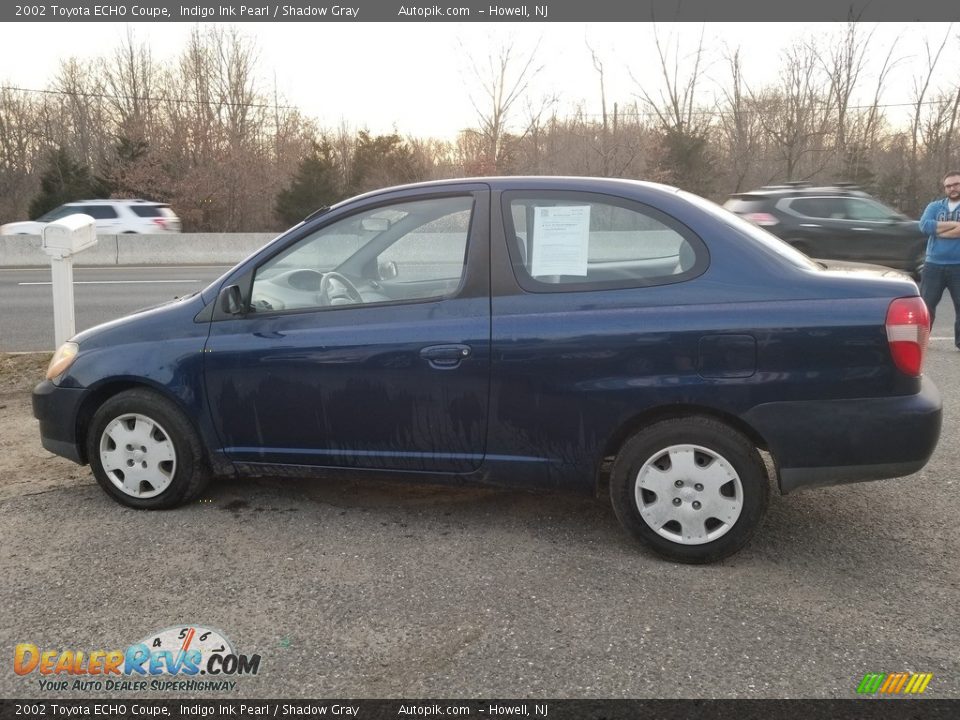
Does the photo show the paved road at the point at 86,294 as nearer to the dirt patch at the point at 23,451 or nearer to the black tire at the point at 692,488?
the dirt patch at the point at 23,451

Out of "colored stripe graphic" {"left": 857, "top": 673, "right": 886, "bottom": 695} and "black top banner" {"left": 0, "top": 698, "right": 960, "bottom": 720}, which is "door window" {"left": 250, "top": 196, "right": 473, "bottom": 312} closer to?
"black top banner" {"left": 0, "top": 698, "right": 960, "bottom": 720}

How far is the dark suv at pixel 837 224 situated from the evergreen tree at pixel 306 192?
72.5 feet

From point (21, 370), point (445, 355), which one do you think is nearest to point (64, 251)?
point (21, 370)

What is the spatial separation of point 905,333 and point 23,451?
505 cm

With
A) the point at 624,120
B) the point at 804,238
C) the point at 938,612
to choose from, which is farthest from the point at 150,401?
the point at 624,120

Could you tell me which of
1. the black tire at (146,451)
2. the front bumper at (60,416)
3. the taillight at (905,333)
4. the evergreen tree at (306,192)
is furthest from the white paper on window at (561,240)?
the evergreen tree at (306,192)

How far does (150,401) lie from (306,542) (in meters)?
1.08

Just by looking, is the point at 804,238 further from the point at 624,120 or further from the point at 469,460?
the point at 624,120

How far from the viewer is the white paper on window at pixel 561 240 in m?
3.60

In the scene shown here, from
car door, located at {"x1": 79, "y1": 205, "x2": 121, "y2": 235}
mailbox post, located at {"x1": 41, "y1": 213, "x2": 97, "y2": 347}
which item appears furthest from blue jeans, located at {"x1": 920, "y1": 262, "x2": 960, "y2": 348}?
car door, located at {"x1": 79, "y1": 205, "x2": 121, "y2": 235}

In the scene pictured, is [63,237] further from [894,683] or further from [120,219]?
[120,219]

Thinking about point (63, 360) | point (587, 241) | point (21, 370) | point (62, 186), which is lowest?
point (21, 370)

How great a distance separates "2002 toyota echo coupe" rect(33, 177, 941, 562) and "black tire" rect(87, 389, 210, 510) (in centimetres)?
1

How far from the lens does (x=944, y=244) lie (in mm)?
7930
